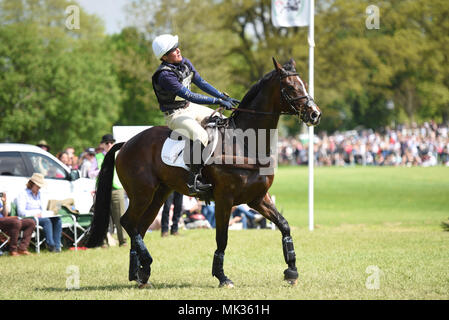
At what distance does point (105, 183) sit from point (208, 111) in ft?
6.84

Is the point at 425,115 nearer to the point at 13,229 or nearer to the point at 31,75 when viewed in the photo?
the point at 31,75

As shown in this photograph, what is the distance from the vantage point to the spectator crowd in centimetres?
4503

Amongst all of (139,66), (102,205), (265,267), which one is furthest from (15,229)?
(139,66)

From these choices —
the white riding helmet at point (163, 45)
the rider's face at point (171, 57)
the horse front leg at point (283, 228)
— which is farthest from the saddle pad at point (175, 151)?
the white riding helmet at point (163, 45)

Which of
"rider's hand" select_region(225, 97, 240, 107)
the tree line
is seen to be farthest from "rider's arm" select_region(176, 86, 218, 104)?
the tree line

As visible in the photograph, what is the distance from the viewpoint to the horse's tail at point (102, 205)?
31.9 feet

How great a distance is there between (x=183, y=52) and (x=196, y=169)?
1353 inches

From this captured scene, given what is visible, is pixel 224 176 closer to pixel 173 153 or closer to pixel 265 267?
pixel 173 153

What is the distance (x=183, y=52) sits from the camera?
4206 centimetres

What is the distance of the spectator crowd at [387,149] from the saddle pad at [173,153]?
38.5 meters

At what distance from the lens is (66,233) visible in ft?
48.3

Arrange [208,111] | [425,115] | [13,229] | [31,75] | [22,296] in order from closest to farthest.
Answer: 1. [22,296]
2. [208,111]
3. [13,229]
4. [31,75]
5. [425,115]

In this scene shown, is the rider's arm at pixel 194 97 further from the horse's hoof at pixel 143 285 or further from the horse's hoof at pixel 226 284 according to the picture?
the horse's hoof at pixel 143 285
